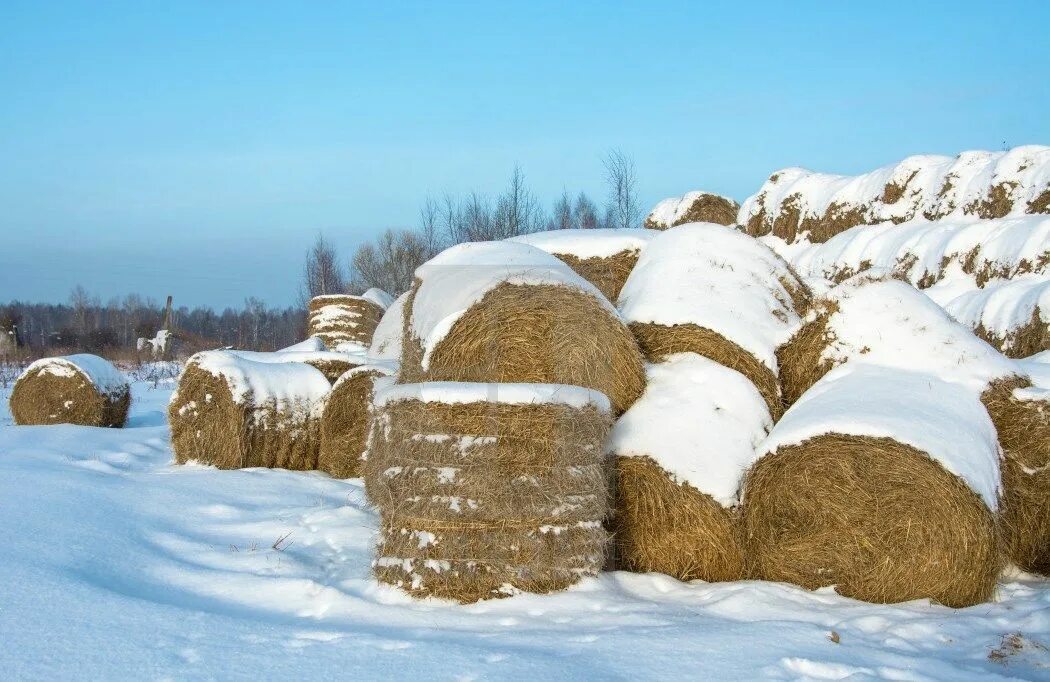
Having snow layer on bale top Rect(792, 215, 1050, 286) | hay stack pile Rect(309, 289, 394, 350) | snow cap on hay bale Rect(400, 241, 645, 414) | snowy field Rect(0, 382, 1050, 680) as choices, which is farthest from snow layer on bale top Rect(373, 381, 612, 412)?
hay stack pile Rect(309, 289, 394, 350)

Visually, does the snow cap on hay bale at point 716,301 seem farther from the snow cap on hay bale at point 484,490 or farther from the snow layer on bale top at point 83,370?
the snow layer on bale top at point 83,370

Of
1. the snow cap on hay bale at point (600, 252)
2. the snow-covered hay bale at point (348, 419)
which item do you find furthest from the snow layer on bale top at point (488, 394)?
the snow-covered hay bale at point (348, 419)

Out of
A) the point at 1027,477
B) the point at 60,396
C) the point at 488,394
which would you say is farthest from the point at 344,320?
the point at 1027,477

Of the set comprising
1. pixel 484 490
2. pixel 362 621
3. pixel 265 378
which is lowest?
pixel 362 621

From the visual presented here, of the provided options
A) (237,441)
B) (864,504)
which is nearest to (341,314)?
(237,441)

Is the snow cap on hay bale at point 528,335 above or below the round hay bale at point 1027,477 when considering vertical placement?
above

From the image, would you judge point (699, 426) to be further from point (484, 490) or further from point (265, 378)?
point (265, 378)

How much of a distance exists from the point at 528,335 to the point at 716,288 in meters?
1.82

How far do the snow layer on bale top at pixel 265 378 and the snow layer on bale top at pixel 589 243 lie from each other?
3.40 m

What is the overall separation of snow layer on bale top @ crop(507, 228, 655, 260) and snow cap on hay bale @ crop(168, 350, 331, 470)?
11.4 feet

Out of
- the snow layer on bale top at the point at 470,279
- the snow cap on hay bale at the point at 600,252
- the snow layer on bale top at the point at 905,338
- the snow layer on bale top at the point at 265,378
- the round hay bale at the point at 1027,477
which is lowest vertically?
the round hay bale at the point at 1027,477

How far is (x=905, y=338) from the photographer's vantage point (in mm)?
6176

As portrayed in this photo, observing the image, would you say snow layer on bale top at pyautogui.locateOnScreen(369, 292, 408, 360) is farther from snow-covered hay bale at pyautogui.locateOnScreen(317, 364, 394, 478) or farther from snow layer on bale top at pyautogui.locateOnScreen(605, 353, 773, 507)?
snow layer on bale top at pyautogui.locateOnScreen(605, 353, 773, 507)

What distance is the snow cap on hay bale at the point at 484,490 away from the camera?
5.00 meters
